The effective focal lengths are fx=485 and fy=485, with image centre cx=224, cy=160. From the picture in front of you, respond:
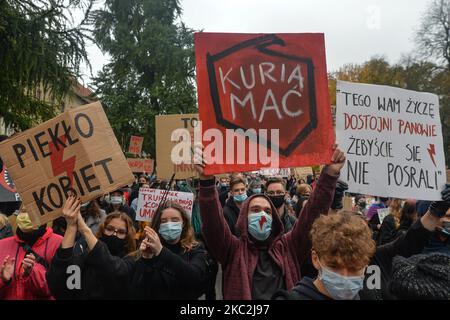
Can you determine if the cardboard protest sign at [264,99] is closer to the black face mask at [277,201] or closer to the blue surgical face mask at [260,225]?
the blue surgical face mask at [260,225]

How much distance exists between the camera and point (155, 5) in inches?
1210

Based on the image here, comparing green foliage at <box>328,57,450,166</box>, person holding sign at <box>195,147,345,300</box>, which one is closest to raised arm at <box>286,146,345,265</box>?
person holding sign at <box>195,147,345,300</box>

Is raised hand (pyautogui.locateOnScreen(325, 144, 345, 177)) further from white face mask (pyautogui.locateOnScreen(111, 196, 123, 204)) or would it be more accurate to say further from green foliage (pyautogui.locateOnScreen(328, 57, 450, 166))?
green foliage (pyautogui.locateOnScreen(328, 57, 450, 166))

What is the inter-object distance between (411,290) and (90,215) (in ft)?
15.2

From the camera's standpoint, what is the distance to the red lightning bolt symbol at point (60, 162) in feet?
11.2

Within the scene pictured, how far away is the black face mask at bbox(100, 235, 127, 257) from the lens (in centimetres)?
361

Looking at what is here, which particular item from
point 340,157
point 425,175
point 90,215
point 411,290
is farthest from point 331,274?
point 90,215

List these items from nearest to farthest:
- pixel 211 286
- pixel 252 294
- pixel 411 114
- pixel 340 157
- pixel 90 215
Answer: pixel 252 294 → pixel 340 157 → pixel 211 286 → pixel 411 114 → pixel 90 215

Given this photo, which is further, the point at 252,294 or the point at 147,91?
the point at 147,91

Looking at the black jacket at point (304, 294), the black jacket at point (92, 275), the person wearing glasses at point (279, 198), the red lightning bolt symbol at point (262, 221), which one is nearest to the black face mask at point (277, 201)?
the person wearing glasses at point (279, 198)

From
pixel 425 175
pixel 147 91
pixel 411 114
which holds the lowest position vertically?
→ pixel 425 175

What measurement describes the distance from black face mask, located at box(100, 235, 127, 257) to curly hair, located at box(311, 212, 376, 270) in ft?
6.09

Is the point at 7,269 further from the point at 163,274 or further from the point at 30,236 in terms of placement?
the point at 163,274
